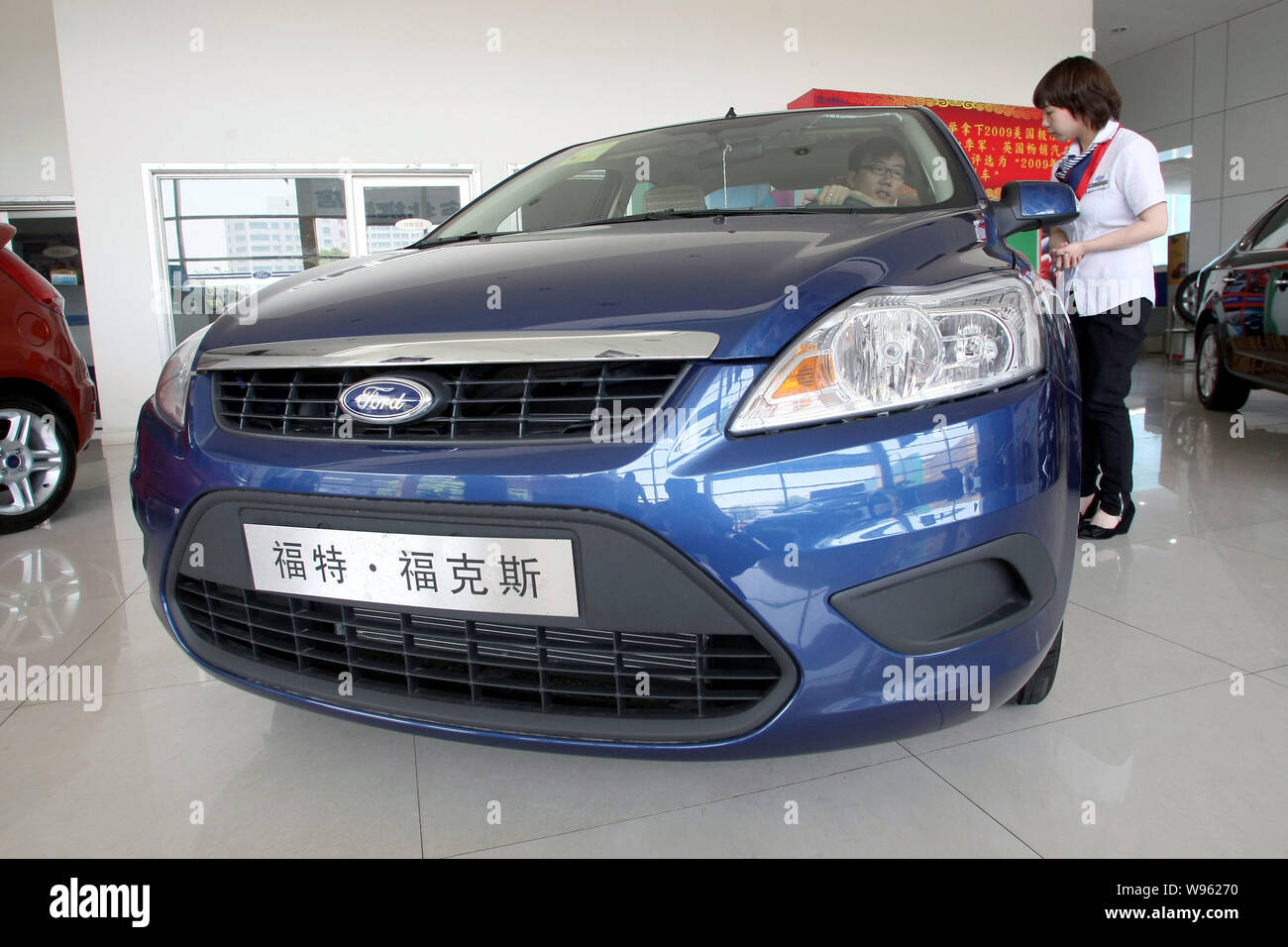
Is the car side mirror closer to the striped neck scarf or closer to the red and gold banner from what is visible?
the striped neck scarf

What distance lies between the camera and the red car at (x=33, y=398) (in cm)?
282

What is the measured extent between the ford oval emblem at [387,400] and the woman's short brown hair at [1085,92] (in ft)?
6.51

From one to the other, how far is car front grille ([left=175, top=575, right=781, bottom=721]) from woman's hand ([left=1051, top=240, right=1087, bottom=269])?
5.84 ft

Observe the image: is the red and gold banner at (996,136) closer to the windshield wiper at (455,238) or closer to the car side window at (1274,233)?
the car side window at (1274,233)

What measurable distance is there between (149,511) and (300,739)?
0.46m

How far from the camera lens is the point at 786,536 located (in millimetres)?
798

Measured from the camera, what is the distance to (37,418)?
2908mm

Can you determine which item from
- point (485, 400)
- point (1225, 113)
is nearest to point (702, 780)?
point (485, 400)

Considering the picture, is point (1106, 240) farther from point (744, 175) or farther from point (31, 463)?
point (31, 463)

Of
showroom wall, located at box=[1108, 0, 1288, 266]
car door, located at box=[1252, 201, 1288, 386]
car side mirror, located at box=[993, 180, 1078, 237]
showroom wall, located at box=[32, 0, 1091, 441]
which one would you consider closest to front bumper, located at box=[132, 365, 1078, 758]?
car side mirror, located at box=[993, 180, 1078, 237]

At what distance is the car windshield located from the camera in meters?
1.42

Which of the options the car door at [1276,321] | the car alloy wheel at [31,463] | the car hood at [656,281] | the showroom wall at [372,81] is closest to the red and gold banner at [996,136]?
the showroom wall at [372,81]

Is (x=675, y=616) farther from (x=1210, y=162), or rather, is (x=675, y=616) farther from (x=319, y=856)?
(x=1210, y=162)
